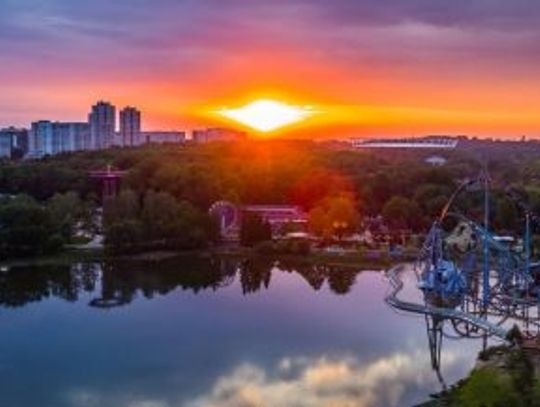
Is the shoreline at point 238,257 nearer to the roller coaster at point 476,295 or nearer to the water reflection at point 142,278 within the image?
the water reflection at point 142,278

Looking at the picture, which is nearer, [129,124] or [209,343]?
[209,343]

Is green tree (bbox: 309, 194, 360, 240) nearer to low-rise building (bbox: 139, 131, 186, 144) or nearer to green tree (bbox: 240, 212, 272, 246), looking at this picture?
green tree (bbox: 240, 212, 272, 246)

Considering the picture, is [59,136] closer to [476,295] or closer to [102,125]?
[102,125]

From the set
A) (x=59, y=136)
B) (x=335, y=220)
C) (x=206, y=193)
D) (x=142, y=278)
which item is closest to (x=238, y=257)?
(x=335, y=220)

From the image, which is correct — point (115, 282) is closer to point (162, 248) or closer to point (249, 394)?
point (162, 248)

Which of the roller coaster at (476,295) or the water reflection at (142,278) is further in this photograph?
the water reflection at (142,278)

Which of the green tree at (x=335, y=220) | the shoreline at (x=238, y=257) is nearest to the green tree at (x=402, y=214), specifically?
the green tree at (x=335, y=220)
